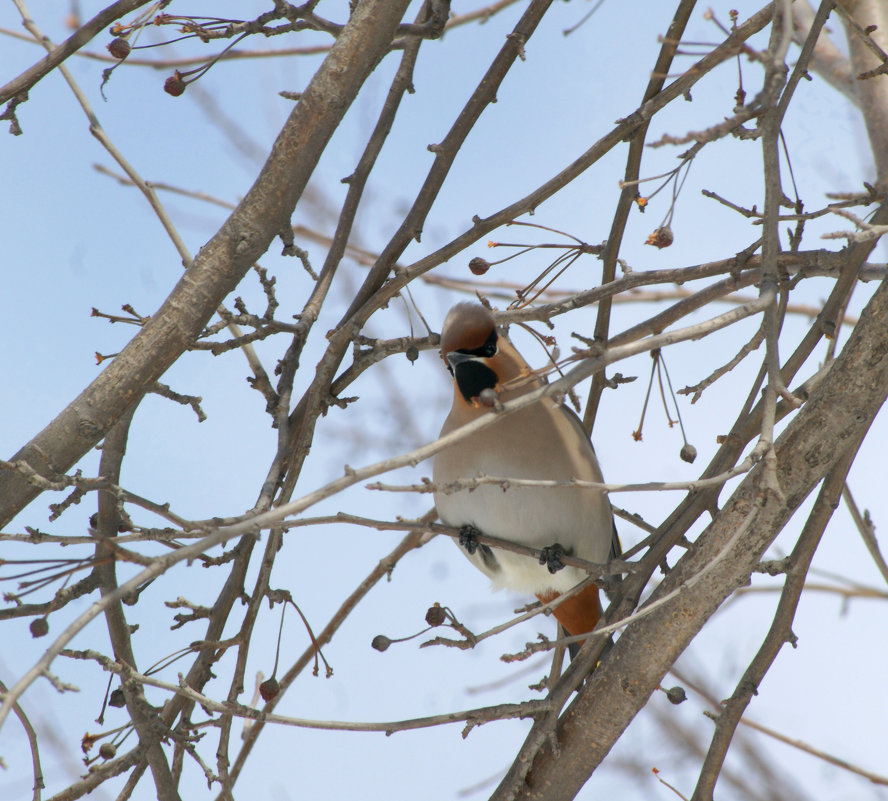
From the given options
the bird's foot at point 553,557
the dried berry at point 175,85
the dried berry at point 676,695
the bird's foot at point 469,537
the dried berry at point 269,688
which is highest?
the dried berry at point 175,85

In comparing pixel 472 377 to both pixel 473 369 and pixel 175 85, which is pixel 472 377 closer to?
pixel 473 369

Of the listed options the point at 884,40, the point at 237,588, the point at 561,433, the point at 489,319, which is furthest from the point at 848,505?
the point at 884,40

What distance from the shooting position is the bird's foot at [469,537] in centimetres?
289

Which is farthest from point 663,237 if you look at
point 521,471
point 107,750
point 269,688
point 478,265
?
point 107,750

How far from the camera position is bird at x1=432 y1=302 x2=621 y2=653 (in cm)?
298

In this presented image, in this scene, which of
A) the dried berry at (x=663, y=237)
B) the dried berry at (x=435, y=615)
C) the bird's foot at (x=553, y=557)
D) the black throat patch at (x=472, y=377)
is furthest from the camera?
the bird's foot at (x=553, y=557)

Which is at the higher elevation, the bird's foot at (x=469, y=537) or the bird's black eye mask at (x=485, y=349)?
the bird's black eye mask at (x=485, y=349)

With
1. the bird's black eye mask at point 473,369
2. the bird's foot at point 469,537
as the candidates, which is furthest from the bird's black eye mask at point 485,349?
the bird's foot at point 469,537

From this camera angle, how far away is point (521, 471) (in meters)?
3.08

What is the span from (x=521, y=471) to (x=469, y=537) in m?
0.28

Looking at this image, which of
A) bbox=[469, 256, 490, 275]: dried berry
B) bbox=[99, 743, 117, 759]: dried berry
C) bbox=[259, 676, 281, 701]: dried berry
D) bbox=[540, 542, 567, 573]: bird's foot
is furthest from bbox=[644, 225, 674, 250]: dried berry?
bbox=[99, 743, 117, 759]: dried berry

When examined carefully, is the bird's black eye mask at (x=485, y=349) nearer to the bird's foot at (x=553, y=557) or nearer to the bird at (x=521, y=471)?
the bird at (x=521, y=471)

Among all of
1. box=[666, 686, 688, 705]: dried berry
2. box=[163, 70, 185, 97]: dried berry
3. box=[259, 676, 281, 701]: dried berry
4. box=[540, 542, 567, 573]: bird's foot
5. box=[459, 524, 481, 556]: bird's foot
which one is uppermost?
box=[163, 70, 185, 97]: dried berry

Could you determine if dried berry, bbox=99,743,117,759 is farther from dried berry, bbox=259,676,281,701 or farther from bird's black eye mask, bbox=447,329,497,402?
bird's black eye mask, bbox=447,329,497,402
